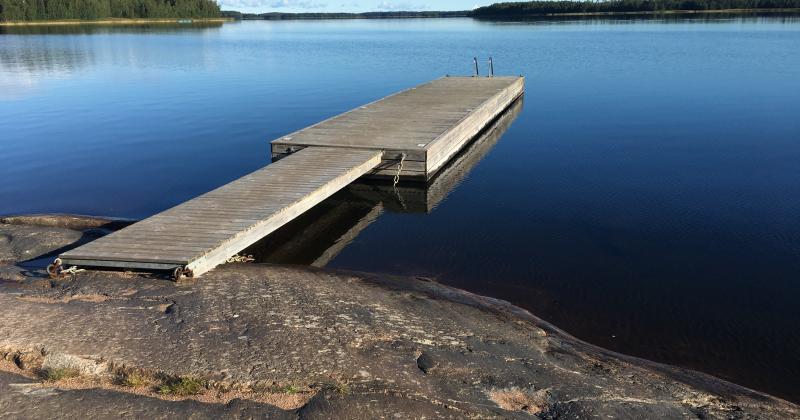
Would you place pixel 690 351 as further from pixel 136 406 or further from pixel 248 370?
pixel 136 406

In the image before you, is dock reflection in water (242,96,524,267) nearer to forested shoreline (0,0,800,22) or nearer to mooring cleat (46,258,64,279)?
mooring cleat (46,258,64,279)

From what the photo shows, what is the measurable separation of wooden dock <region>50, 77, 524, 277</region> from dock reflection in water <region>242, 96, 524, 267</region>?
410mm

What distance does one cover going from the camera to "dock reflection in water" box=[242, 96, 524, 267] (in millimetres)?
10525

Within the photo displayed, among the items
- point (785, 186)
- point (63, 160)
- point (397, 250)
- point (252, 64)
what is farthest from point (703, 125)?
point (252, 64)

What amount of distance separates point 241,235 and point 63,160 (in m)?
11.1

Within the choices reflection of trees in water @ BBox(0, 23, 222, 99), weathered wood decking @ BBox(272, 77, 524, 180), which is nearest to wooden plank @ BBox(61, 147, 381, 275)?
weathered wood decking @ BBox(272, 77, 524, 180)

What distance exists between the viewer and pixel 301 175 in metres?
11.8

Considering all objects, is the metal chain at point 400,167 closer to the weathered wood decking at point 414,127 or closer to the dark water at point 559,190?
the weathered wood decking at point 414,127

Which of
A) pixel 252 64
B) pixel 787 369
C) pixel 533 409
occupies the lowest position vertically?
pixel 787 369

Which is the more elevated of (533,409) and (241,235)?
(241,235)

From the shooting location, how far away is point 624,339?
7.68m

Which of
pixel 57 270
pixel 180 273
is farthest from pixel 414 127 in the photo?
pixel 57 270

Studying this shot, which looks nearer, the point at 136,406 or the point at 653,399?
the point at 136,406

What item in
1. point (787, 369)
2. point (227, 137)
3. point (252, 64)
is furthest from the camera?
point (252, 64)
